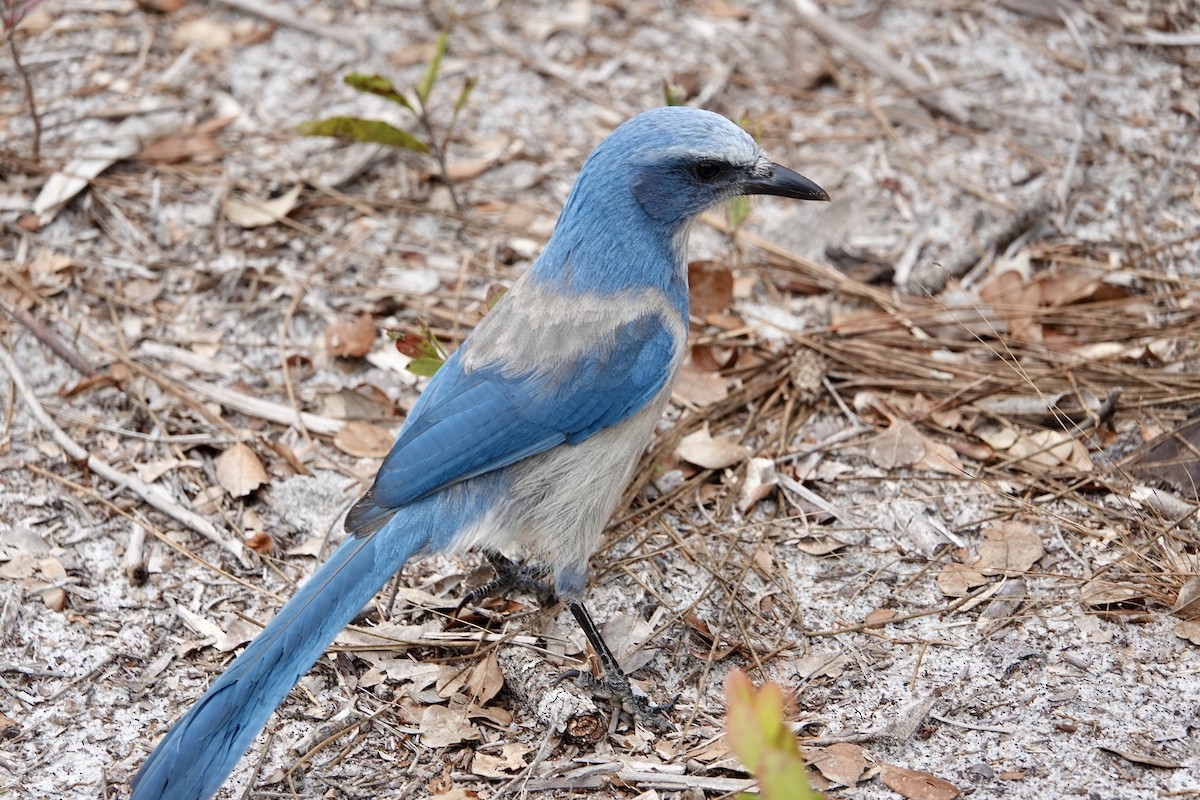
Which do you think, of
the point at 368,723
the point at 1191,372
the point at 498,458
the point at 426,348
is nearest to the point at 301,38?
the point at 426,348

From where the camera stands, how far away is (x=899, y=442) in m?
4.13

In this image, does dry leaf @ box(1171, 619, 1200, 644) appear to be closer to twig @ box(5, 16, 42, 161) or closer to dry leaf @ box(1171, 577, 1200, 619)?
dry leaf @ box(1171, 577, 1200, 619)

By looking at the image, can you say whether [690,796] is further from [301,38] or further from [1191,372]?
[301,38]

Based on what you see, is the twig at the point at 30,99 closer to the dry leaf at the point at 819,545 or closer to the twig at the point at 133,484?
the twig at the point at 133,484

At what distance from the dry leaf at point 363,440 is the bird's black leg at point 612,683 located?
1.06 m


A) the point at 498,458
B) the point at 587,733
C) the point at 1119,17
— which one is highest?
the point at 1119,17

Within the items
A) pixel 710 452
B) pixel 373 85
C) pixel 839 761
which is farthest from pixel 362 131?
pixel 839 761

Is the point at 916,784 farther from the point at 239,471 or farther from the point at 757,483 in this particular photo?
the point at 239,471

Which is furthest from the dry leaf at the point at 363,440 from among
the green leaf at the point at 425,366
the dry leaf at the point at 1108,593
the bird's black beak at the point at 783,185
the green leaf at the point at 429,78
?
the dry leaf at the point at 1108,593

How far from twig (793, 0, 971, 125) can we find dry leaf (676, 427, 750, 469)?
229 centimetres

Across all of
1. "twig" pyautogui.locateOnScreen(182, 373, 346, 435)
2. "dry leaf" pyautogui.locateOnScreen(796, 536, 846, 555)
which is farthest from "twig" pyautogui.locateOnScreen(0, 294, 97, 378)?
"dry leaf" pyautogui.locateOnScreen(796, 536, 846, 555)

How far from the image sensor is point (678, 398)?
442 cm

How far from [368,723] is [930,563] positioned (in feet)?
5.71

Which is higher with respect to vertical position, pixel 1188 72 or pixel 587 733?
pixel 1188 72
